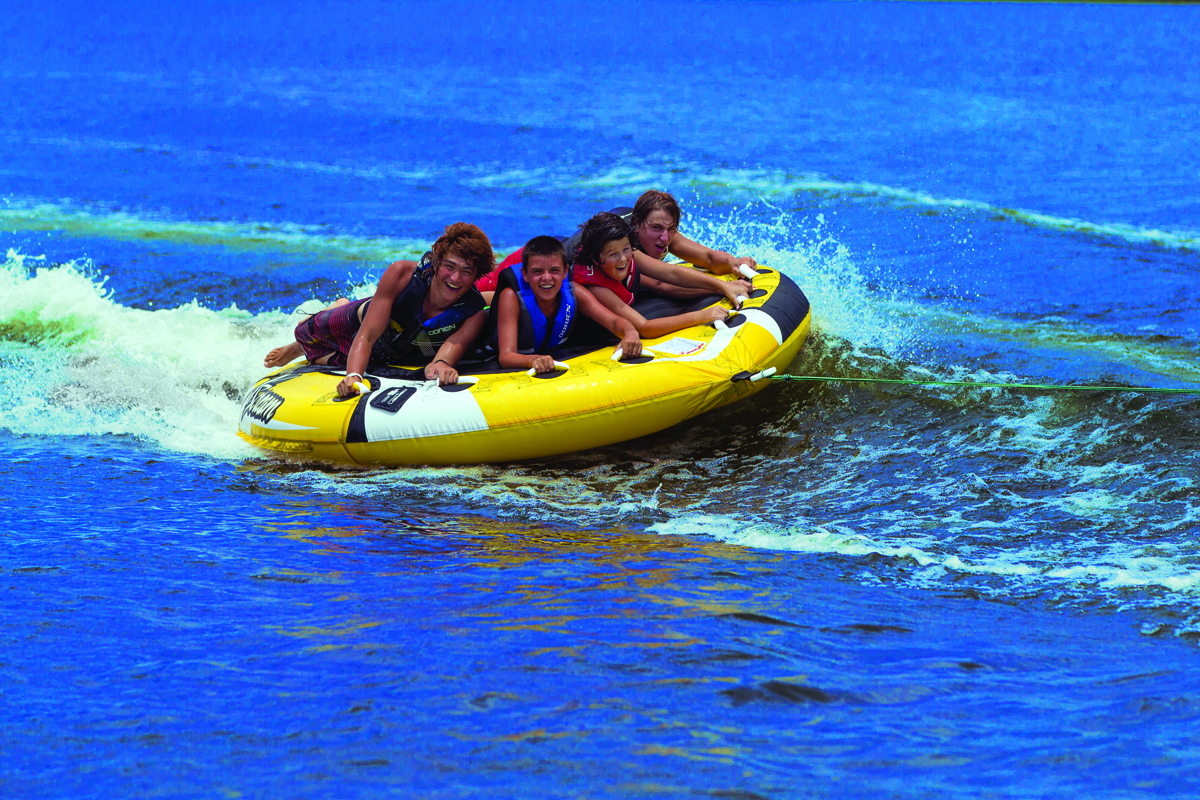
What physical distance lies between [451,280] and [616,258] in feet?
3.18

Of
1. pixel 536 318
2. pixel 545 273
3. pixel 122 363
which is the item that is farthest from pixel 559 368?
pixel 122 363

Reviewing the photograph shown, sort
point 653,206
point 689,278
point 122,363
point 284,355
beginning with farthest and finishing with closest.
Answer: point 122,363, point 284,355, point 689,278, point 653,206

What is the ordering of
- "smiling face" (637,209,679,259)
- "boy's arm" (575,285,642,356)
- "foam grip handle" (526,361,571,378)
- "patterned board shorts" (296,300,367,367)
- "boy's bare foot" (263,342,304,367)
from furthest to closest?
"boy's bare foot" (263,342,304,367), "smiling face" (637,209,679,259), "patterned board shorts" (296,300,367,367), "boy's arm" (575,285,642,356), "foam grip handle" (526,361,571,378)

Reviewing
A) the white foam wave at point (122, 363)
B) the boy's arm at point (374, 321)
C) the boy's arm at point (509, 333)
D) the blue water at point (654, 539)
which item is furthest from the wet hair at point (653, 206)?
the white foam wave at point (122, 363)

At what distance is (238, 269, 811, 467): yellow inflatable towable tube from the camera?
5836 mm

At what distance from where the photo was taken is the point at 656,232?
6.57 m

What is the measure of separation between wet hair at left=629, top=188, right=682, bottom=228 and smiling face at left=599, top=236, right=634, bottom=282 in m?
0.31

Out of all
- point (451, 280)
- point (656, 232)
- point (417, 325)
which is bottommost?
point (417, 325)

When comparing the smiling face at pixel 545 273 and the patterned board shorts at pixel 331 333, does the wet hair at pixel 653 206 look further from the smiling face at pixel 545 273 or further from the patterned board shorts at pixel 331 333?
the patterned board shorts at pixel 331 333

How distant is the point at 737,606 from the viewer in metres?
4.13

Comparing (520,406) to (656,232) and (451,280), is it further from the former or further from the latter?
(656,232)

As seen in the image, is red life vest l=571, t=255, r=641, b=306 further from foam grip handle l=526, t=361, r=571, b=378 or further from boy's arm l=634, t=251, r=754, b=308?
foam grip handle l=526, t=361, r=571, b=378

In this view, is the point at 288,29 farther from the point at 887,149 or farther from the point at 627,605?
the point at 627,605

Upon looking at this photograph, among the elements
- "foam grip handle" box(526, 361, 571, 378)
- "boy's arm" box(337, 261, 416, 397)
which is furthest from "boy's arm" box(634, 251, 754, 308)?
"boy's arm" box(337, 261, 416, 397)
